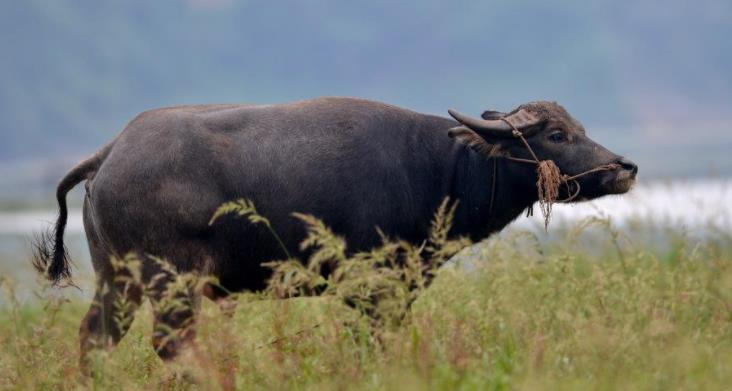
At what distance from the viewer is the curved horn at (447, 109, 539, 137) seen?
6742 mm

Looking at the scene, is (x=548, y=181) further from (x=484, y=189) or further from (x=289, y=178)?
(x=289, y=178)

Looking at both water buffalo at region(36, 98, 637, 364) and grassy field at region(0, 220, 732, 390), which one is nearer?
grassy field at region(0, 220, 732, 390)

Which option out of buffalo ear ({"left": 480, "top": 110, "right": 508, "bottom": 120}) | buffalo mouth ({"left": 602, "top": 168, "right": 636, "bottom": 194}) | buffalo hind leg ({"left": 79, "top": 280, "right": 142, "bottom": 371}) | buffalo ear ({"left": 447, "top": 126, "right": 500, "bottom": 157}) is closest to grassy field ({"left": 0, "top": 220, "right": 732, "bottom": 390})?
buffalo hind leg ({"left": 79, "top": 280, "right": 142, "bottom": 371})

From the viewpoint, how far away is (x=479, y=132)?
6.82 meters

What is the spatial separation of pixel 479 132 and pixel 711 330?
1.75m

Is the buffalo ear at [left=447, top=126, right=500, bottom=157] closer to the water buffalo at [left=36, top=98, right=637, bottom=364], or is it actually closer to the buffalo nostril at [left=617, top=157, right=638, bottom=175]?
the water buffalo at [left=36, top=98, right=637, bottom=364]

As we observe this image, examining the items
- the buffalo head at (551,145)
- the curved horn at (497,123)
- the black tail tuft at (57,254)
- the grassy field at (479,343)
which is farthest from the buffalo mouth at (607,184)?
the black tail tuft at (57,254)

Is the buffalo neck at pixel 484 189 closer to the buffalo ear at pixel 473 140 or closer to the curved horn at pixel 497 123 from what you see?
the buffalo ear at pixel 473 140

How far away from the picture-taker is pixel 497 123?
684 cm

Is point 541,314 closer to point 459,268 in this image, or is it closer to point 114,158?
point 459,268

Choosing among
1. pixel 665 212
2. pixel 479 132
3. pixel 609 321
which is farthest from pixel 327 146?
pixel 665 212

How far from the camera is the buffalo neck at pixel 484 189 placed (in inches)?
276

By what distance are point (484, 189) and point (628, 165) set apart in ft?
2.82

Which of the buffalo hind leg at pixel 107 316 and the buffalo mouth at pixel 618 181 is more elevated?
the buffalo mouth at pixel 618 181
